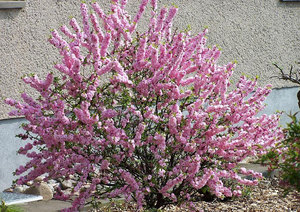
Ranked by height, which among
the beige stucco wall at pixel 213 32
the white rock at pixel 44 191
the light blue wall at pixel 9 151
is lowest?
the white rock at pixel 44 191

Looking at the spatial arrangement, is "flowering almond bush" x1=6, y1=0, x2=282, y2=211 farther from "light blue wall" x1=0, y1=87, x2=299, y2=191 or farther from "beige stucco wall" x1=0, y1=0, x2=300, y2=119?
"beige stucco wall" x1=0, y1=0, x2=300, y2=119

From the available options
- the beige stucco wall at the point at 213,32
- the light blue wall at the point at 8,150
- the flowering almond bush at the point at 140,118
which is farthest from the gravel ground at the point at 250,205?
the beige stucco wall at the point at 213,32

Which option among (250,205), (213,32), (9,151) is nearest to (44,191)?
(9,151)

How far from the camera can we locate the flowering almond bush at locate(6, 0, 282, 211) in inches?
174

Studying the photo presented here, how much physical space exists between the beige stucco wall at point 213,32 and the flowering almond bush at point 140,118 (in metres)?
2.18

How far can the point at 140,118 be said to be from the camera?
A: 451 centimetres

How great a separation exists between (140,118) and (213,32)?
15.7ft

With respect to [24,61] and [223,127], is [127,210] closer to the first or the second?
[223,127]

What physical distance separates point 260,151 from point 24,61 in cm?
302

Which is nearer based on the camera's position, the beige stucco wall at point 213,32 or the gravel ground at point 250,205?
the gravel ground at point 250,205

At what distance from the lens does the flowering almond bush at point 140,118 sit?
4426 millimetres

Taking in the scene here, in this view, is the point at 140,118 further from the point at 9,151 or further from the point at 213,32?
the point at 213,32

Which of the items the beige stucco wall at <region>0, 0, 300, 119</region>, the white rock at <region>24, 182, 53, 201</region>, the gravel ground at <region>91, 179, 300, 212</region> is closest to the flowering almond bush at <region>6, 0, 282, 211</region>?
the gravel ground at <region>91, 179, 300, 212</region>

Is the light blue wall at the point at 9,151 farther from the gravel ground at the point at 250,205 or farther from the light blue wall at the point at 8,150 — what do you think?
the gravel ground at the point at 250,205
